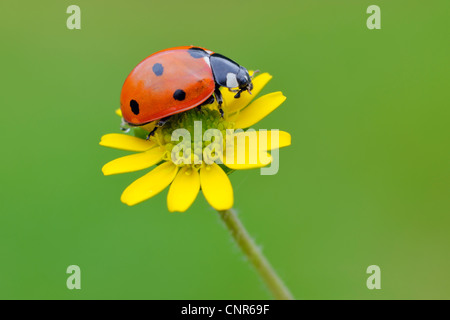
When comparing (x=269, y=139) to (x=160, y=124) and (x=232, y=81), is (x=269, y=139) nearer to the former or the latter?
(x=232, y=81)

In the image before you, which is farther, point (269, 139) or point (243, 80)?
point (243, 80)

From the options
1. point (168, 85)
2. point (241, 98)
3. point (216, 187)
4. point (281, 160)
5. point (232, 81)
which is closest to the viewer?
point (216, 187)

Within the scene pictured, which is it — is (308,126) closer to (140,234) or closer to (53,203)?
(140,234)

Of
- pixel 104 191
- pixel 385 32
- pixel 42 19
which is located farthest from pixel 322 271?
pixel 42 19

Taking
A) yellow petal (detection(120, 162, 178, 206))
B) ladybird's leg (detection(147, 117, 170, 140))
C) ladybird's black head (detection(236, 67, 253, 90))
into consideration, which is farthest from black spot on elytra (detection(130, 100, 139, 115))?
ladybird's black head (detection(236, 67, 253, 90))

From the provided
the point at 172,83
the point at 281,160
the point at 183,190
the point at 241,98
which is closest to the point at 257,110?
the point at 241,98

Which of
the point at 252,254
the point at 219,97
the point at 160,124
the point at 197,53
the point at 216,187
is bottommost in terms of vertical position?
the point at 252,254

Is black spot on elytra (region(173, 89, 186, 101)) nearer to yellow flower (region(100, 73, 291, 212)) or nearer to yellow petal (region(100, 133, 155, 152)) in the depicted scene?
yellow flower (region(100, 73, 291, 212))
